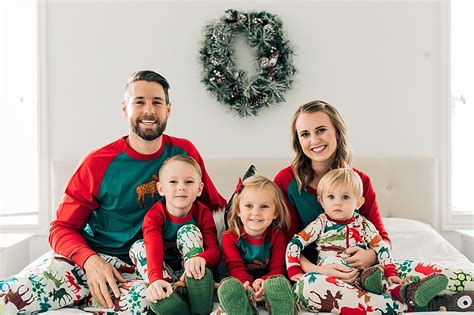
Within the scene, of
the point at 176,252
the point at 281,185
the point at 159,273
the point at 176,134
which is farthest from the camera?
the point at 176,134

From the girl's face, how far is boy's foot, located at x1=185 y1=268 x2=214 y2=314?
0.31 m

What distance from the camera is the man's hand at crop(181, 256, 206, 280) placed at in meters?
1.90

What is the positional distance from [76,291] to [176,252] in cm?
37

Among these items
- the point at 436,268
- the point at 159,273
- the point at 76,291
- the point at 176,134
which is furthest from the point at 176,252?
the point at 176,134

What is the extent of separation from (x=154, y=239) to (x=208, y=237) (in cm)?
22

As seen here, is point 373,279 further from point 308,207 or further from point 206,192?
point 206,192

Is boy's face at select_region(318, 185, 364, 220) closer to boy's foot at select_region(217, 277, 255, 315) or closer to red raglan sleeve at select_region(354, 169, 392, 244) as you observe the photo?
red raglan sleeve at select_region(354, 169, 392, 244)

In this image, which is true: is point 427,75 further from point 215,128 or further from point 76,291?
point 76,291

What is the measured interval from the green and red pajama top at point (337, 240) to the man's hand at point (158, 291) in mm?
452

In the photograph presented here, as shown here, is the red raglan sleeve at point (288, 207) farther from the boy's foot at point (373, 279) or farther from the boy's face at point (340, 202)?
the boy's foot at point (373, 279)

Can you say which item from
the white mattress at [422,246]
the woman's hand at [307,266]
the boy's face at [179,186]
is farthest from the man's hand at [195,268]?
the white mattress at [422,246]

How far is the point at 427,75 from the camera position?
3.63 m

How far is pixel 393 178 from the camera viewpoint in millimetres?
3467

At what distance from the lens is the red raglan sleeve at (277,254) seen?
2094mm
